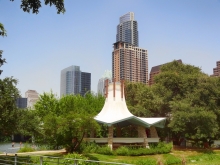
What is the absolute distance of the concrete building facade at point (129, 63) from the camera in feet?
521

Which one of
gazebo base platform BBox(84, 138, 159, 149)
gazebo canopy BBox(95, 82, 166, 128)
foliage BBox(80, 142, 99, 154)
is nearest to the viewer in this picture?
foliage BBox(80, 142, 99, 154)

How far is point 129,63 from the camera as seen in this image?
161125mm

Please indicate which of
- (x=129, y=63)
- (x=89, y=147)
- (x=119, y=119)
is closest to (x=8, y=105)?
(x=89, y=147)

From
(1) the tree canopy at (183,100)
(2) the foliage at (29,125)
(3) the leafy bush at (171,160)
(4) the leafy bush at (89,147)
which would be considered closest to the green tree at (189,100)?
(1) the tree canopy at (183,100)

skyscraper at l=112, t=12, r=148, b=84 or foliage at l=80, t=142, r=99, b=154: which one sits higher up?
skyscraper at l=112, t=12, r=148, b=84

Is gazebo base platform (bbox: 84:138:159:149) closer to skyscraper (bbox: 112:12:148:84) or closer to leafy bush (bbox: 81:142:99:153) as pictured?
leafy bush (bbox: 81:142:99:153)

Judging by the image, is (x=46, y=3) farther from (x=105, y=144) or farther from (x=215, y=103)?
(x=215, y=103)

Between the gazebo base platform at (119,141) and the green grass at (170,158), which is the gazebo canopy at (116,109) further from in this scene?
the green grass at (170,158)

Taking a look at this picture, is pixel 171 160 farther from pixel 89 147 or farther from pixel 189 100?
pixel 189 100

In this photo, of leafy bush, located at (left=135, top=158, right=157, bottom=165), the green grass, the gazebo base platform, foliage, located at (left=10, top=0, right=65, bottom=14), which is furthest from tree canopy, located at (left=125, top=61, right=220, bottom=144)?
foliage, located at (left=10, top=0, right=65, bottom=14)

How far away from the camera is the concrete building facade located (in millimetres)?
158875

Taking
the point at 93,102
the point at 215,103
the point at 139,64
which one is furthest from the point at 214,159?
the point at 139,64

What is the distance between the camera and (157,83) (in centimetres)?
4403

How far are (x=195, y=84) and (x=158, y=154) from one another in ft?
45.5
